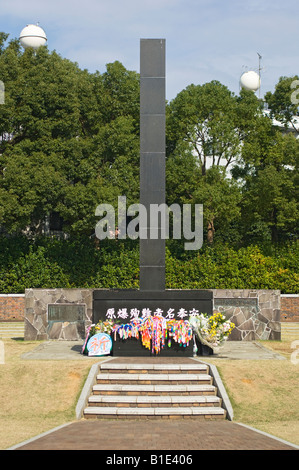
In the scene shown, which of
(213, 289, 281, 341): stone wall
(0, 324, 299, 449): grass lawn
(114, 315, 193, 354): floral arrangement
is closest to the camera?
(0, 324, 299, 449): grass lawn

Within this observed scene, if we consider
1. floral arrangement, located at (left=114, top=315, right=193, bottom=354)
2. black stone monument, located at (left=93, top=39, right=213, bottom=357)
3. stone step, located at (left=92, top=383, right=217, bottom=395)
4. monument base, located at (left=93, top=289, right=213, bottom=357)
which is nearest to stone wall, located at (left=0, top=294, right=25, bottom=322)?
black stone monument, located at (left=93, top=39, right=213, bottom=357)

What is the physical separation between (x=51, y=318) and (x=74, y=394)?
7.85 m

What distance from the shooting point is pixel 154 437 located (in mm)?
10945

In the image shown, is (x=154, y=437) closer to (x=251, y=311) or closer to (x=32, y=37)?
(x=251, y=311)

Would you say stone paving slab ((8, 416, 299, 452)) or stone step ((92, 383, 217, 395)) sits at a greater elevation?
stone step ((92, 383, 217, 395))

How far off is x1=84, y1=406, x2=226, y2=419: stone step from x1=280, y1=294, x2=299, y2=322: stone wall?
16.7 meters

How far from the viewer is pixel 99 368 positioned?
15055mm

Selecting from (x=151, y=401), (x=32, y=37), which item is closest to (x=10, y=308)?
(x=151, y=401)

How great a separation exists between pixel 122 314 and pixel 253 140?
61.6 feet

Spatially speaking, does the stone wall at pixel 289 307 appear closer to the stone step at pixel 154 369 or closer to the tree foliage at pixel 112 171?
the tree foliage at pixel 112 171

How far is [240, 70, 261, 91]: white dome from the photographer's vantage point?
4842cm

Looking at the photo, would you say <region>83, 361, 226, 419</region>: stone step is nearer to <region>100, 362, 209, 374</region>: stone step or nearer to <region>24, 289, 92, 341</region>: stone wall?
<region>100, 362, 209, 374</region>: stone step
